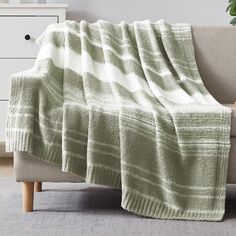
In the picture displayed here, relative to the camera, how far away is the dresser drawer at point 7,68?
3.45m

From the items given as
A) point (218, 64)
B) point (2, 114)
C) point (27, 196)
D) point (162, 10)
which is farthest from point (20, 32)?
point (27, 196)

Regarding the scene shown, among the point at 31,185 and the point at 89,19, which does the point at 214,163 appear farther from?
the point at 89,19

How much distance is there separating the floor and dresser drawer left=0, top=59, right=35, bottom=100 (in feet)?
3.12

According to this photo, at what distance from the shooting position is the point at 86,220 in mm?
2092

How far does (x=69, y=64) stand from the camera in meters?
2.56

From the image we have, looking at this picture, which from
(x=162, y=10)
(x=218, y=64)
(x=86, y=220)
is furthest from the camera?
(x=162, y=10)

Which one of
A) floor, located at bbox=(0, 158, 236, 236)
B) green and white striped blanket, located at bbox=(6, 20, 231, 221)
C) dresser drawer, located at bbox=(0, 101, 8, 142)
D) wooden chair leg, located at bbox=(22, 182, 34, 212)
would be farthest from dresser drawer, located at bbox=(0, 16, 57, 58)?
wooden chair leg, located at bbox=(22, 182, 34, 212)

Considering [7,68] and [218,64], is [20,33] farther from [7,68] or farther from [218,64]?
[218,64]

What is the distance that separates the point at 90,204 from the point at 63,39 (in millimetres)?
780

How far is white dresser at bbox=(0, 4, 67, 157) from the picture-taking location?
3400 millimetres

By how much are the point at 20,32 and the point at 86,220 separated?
1603 millimetres

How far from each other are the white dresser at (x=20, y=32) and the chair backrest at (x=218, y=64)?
871 millimetres

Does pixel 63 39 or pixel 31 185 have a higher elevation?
pixel 63 39

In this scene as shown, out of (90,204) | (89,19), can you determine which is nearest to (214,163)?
(90,204)
